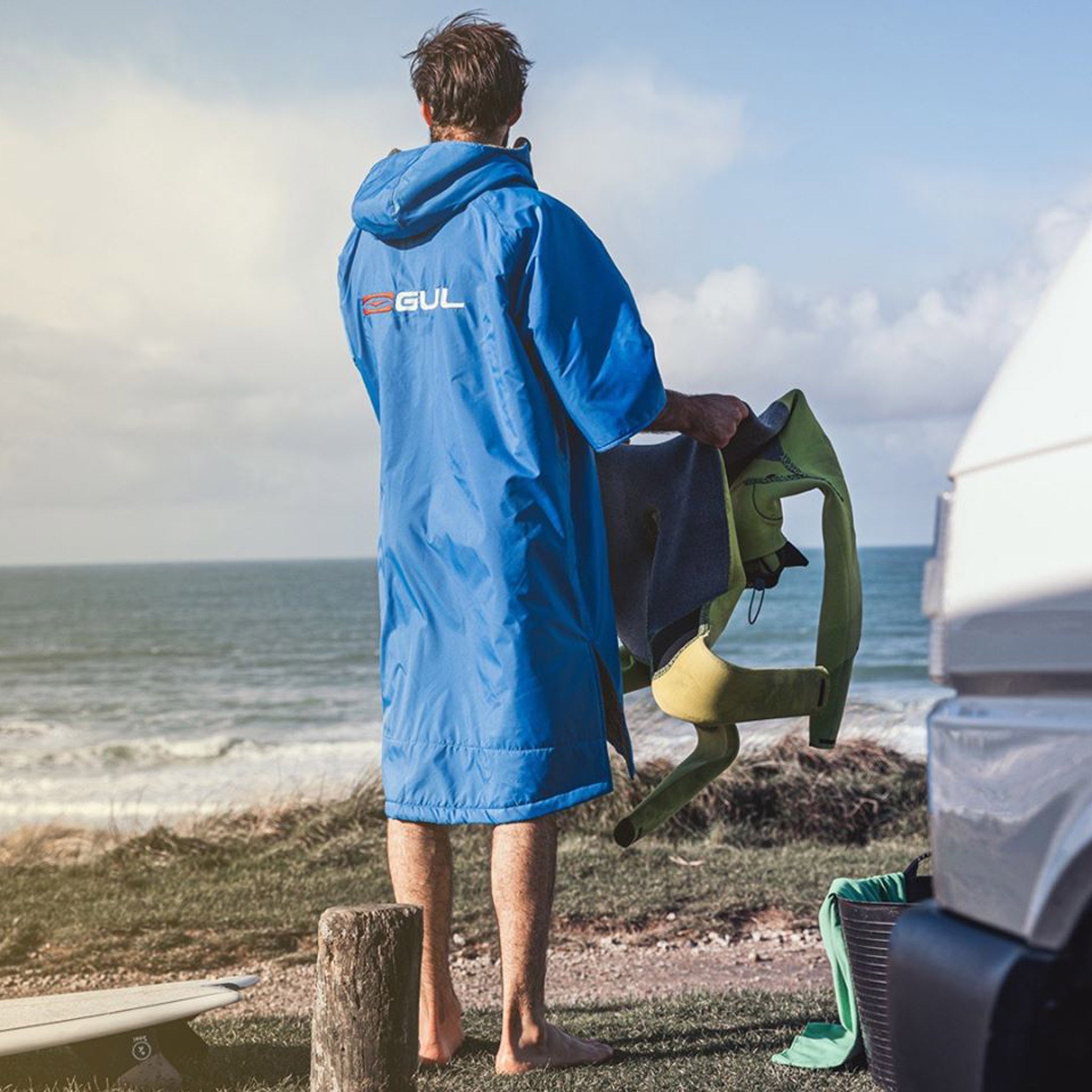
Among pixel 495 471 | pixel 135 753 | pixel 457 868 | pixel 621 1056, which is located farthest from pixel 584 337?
pixel 135 753

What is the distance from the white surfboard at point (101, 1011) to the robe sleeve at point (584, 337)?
6.33ft

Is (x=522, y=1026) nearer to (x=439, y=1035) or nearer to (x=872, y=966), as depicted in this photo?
(x=439, y=1035)

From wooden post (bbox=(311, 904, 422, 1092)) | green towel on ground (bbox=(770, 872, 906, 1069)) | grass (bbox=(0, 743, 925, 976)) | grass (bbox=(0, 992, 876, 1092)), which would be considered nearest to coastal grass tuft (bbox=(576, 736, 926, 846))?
grass (bbox=(0, 743, 925, 976))

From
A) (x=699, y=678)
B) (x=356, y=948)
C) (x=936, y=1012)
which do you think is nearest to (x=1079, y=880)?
(x=936, y=1012)

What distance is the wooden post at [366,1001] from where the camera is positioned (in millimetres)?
3141

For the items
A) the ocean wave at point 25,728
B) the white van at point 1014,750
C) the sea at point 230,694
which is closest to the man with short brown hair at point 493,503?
the white van at point 1014,750

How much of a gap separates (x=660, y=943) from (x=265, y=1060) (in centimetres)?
253

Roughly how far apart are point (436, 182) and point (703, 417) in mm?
946

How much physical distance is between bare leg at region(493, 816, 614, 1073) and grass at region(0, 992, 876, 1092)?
0.06 metres

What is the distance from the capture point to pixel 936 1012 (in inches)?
85.7

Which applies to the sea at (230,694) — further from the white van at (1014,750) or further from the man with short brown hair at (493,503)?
the white van at (1014,750)

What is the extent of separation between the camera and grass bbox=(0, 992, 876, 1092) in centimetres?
377

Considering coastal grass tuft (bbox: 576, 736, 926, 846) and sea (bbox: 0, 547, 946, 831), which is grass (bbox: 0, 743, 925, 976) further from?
sea (bbox: 0, 547, 946, 831)

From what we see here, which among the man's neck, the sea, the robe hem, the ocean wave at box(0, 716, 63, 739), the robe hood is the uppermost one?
the man's neck
